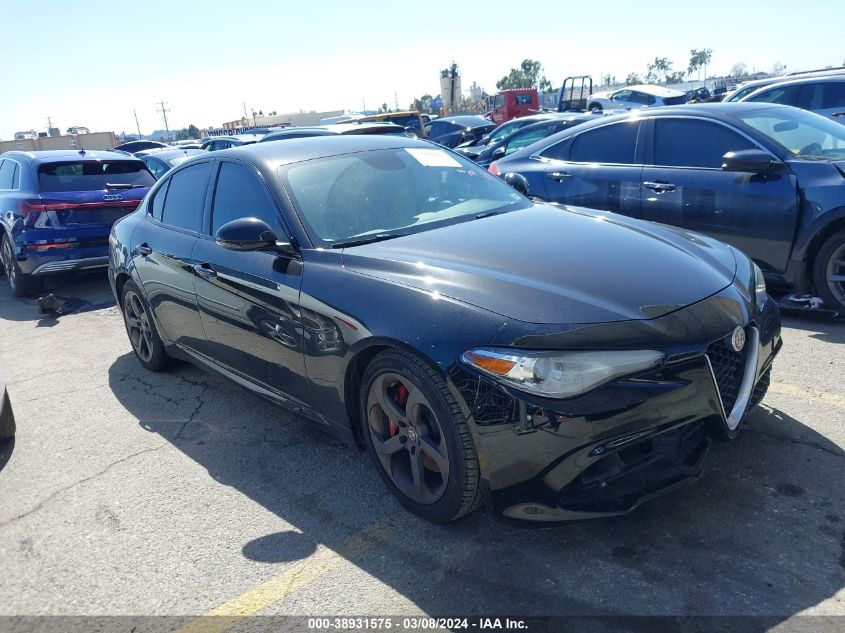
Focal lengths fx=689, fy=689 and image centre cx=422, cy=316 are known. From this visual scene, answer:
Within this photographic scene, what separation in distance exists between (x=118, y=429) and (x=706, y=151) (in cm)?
481

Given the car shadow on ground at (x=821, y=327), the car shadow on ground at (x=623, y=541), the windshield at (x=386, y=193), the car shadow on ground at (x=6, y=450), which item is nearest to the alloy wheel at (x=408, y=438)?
the car shadow on ground at (x=623, y=541)

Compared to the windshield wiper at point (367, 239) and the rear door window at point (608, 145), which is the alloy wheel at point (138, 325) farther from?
the rear door window at point (608, 145)

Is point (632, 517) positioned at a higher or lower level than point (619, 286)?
lower

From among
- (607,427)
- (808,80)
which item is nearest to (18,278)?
(607,427)

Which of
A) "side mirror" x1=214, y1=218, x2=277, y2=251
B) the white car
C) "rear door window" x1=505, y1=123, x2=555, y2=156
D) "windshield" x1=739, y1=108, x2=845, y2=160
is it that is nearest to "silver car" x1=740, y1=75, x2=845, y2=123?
"rear door window" x1=505, y1=123, x2=555, y2=156

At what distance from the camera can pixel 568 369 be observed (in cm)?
239

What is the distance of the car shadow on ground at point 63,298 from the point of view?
7.59 meters

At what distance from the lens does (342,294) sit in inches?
119

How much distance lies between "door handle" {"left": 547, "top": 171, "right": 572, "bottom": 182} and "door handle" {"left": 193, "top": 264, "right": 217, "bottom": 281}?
12.2ft

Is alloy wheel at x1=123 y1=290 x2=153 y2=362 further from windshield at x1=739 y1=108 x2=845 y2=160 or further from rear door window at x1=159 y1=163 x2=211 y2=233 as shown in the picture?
windshield at x1=739 y1=108 x2=845 y2=160

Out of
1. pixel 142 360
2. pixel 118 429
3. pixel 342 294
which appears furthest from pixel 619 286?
pixel 142 360

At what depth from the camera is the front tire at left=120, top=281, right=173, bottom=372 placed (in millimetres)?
4992

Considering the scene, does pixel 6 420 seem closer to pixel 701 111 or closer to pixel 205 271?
pixel 205 271

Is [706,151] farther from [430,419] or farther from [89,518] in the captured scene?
[89,518]
